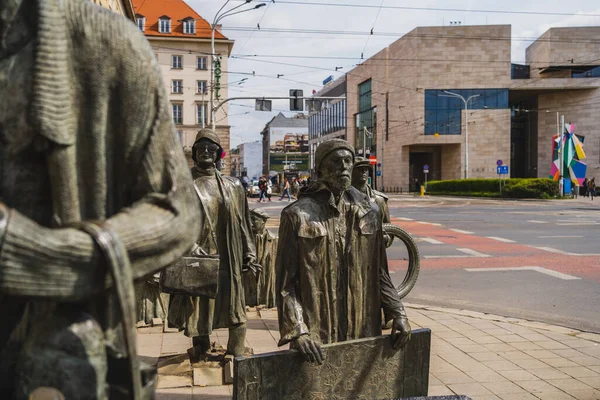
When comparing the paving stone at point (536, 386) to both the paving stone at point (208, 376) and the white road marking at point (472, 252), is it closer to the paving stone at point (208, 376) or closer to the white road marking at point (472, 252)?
the paving stone at point (208, 376)

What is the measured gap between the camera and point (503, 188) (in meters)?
42.8

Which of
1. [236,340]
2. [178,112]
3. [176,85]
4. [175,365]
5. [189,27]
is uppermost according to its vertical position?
[189,27]

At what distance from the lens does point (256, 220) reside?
7930mm

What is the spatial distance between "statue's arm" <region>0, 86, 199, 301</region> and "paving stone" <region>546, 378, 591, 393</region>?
15.7 feet

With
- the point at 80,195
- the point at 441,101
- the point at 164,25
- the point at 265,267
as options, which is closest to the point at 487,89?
the point at 441,101

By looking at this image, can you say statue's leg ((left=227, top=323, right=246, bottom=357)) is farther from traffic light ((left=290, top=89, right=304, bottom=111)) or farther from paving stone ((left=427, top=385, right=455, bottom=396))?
traffic light ((left=290, top=89, right=304, bottom=111))

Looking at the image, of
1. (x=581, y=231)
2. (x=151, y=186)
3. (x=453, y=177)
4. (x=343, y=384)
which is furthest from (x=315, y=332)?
(x=453, y=177)

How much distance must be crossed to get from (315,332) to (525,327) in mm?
4852

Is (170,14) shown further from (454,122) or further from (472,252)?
(472,252)

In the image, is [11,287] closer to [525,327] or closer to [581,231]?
[525,327]

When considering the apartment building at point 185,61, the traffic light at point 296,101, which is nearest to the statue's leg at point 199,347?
the traffic light at point 296,101

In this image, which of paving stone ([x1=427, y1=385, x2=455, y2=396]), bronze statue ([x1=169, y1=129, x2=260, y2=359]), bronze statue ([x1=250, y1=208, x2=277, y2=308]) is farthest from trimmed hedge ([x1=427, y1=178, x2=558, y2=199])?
bronze statue ([x1=169, y1=129, x2=260, y2=359])

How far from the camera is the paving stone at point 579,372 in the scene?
5.49m

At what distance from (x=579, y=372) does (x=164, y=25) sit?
59.1m
